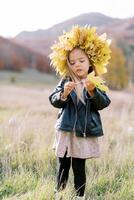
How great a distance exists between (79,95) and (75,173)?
620 millimetres

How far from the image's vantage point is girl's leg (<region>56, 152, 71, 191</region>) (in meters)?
3.72

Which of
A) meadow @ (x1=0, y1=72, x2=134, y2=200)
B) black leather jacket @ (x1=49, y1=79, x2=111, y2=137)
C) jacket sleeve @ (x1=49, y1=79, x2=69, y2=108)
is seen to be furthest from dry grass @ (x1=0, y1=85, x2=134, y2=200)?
jacket sleeve @ (x1=49, y1=79, x2=69, y2=108)

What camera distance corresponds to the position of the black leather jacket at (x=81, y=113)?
351 centimetres

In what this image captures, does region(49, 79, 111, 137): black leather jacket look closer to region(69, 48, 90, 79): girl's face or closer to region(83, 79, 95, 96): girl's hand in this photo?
region(83, 79, 95, 96): girl's hand

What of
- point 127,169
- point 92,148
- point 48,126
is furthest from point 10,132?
point 92,148

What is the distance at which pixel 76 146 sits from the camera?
357 centimetres

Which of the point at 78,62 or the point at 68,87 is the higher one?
the point at 78,62

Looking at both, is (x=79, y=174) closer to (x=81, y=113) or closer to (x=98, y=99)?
(x=81, y=113)

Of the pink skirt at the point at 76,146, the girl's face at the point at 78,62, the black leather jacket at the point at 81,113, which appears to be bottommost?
the pink skirt at the point at 76,146

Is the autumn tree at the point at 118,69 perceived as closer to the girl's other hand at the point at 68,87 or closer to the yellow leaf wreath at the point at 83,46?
the yellow leaf wreath at the point at 83,46

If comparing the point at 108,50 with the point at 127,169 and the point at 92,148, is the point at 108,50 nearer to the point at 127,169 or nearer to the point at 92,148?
the point at 92,148

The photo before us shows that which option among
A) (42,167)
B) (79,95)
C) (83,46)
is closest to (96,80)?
(79,95)

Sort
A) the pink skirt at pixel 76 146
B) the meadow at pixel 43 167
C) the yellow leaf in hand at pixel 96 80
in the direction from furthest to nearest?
the meadow at pixel 43 167 → the pink skirt at pixel 76 146 → the yellow leaf in hand at pixel 96 80

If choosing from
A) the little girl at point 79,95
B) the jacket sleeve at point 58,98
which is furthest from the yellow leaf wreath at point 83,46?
the jacket sleeve at point 58,98
